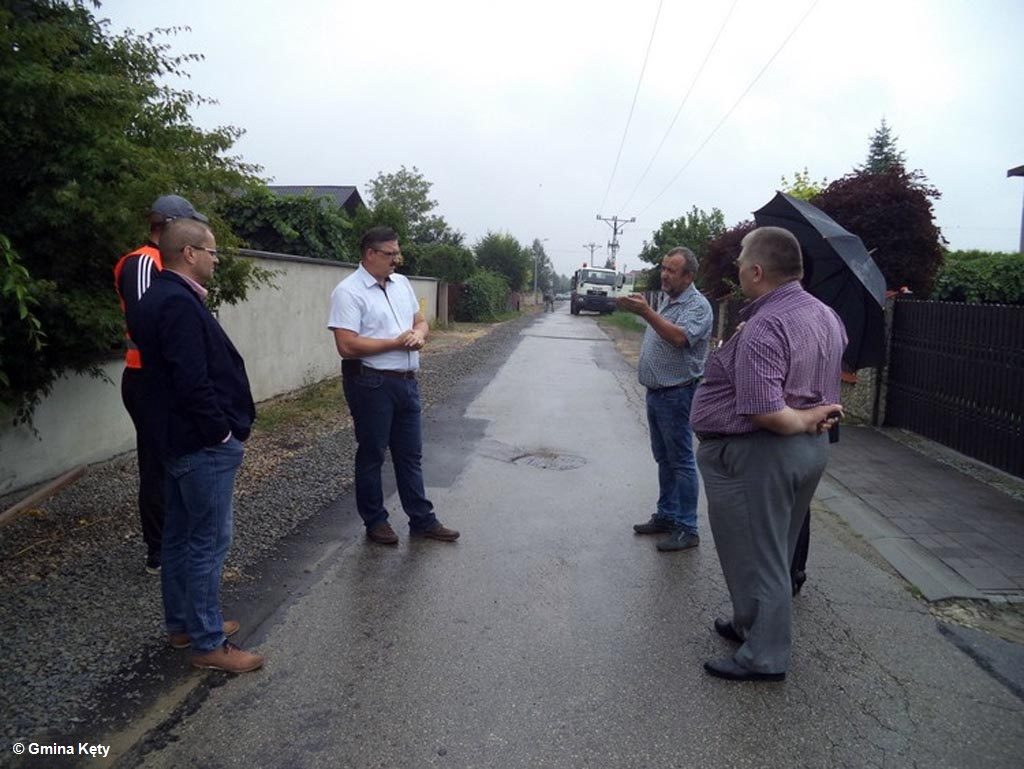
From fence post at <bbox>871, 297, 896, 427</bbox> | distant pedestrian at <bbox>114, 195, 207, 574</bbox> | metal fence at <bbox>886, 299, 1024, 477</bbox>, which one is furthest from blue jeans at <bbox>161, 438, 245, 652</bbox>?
fence post at <bbox>871, 297, 896, 427</bbox>

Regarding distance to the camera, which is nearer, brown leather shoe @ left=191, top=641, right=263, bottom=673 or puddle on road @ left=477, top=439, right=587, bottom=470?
brown leather shoe @ left=191, top=641, right=263, bottom=673

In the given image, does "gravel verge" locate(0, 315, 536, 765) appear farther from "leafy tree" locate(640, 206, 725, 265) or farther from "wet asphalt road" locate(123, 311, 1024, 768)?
"leafy tree" locate(640, 206, 725, 265)

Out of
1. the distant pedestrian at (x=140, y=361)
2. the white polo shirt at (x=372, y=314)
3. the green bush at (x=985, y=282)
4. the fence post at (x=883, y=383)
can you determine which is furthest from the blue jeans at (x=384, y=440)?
the green bush at (x=985, y=282)

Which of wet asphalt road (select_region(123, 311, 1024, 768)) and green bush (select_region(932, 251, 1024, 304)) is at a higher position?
green bush (select_region(932, 251, 1024, 304))

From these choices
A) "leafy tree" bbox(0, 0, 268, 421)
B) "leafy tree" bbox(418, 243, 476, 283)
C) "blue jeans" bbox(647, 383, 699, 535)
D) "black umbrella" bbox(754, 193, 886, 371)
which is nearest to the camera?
"black umbrella" bbox(754, 193, 886, 371)

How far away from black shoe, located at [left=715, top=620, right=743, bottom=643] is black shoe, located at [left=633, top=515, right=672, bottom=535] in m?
1.41

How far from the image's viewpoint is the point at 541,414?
10.0 metres

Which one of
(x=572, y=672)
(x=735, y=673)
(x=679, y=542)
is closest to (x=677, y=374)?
(x=679, y=542)

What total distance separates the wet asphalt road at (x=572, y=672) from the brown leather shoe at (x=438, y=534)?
73 mm

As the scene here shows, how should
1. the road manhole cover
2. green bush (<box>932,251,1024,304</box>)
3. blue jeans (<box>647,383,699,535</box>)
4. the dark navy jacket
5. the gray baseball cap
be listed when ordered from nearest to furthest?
the dark navy jacket
the gray baseball cap
blue jeans (<box>647,383,699,535</box>)
the road manhole cover
green bush (<box>932,251,1024,304</box>)

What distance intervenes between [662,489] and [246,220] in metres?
12.6

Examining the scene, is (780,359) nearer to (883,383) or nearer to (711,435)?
(711,435)

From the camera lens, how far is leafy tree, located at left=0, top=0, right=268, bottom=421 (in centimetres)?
439

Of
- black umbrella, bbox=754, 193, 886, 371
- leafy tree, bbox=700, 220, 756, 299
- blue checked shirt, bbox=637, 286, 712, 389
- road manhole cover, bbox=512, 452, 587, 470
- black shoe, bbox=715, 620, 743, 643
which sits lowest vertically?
road manhole cover, bbox=512, 452, 587, 470
